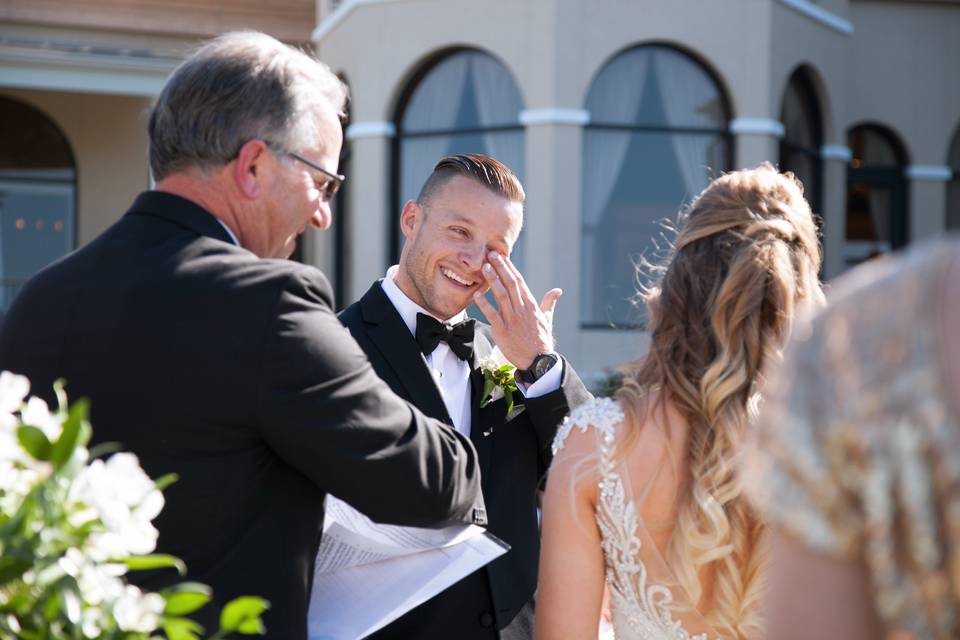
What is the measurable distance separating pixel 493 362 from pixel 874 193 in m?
12.7

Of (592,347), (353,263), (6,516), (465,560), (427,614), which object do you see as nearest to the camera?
(6,516)

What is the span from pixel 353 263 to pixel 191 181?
11.2m

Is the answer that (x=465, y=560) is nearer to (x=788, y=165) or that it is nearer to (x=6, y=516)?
(x=6, y=516)

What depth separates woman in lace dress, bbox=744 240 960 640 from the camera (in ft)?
3.34

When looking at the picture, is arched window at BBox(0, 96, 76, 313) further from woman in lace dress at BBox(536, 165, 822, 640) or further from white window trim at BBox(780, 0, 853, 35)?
woman in lace dress at BBox(536, 165, 822, 640)

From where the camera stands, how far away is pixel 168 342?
2012 mm

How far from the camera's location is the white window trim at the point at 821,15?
42.5 feet


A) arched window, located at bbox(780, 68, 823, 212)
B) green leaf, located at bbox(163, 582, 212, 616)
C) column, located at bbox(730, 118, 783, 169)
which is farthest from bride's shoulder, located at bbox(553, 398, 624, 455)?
arched window, located at bbox(780, 68, 823, 212)

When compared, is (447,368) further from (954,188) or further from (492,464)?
(954,188)

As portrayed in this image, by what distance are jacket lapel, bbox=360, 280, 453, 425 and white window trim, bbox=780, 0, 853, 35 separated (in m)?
10.3

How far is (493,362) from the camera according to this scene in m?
3.55

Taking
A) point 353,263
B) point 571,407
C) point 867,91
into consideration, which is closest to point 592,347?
point 353,263

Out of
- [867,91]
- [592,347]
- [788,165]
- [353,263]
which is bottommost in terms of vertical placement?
[592,347]

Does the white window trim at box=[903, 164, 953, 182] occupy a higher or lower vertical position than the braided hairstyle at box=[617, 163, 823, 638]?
higher
